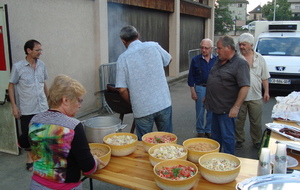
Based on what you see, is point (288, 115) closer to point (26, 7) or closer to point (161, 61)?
point (161, 61)

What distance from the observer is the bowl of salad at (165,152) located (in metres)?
2.29

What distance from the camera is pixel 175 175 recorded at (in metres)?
2.00

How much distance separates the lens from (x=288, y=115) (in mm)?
3463

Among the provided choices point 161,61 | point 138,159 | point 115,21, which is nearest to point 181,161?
point 138,159

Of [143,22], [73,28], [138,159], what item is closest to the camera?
Result: [138,159]

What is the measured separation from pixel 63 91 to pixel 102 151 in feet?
2.76

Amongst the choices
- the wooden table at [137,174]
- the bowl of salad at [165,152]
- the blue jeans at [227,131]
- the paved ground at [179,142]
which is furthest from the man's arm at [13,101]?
the blue jeans at [227,131]

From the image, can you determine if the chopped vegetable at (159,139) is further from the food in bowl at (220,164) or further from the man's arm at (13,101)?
the man's arm at (13,101)

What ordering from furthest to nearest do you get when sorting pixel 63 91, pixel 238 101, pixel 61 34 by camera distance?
pixel 61 34 → pixel 238 101 → pixel 63 91

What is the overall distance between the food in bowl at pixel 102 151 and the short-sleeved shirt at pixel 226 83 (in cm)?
168

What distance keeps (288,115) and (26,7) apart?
15.7 feet

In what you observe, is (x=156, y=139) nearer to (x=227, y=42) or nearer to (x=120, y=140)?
(x=120, y=140)

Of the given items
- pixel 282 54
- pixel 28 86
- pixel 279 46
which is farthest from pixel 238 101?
pixel 279 46

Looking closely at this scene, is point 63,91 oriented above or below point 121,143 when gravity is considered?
above
